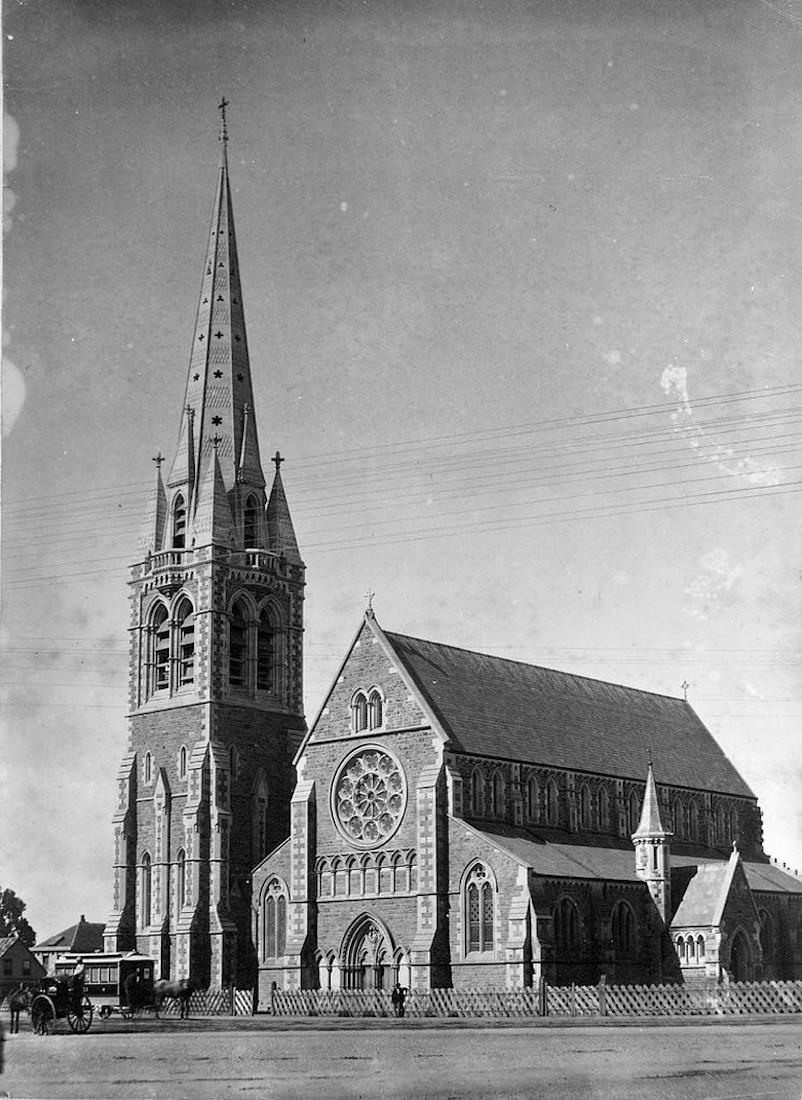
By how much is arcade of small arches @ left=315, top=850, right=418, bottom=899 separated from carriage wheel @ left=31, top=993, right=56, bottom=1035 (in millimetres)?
20009

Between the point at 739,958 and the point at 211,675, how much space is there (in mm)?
26314

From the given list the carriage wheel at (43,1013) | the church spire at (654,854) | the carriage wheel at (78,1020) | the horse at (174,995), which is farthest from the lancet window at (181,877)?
the carriage wheel at (43,1013)

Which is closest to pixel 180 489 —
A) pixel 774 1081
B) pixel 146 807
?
pixel 146 807

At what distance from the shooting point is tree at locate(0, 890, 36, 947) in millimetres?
132000

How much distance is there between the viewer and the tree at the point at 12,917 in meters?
132

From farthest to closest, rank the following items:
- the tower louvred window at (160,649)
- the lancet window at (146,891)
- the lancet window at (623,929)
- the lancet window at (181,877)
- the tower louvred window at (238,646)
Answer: the tower louvred window at (160,649) < the tower louvred window at (238,646) < the lancet window at (146,891) < the lancet window at (181,877) < the lancet window at (623,929)

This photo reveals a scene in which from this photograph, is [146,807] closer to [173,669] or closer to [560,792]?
[173,669]

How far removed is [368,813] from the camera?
64.8 metres

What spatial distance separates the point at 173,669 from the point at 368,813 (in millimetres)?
14569

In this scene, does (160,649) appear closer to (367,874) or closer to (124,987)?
(367,874)

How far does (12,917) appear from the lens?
14075 cm

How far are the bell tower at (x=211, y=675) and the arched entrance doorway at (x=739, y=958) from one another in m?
20.7

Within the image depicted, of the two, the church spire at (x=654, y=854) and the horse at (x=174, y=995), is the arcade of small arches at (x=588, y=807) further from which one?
the horse at (x=174, y=995)

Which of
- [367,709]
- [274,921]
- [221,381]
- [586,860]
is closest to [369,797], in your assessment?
[367,709]
